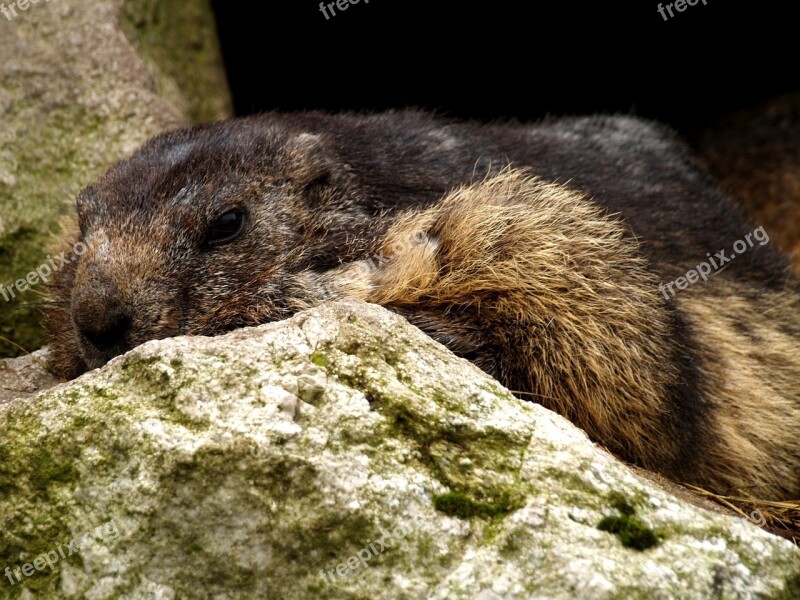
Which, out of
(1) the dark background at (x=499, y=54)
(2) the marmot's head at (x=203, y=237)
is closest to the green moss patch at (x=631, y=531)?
(2) the marmot's head at (x=203, y=237)

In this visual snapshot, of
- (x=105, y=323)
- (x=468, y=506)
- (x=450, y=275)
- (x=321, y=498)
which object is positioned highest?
(x=105, y=323)

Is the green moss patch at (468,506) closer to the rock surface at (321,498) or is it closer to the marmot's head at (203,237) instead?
the rock surface at (321,498)

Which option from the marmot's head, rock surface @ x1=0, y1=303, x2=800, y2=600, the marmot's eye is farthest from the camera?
the marmot's eye

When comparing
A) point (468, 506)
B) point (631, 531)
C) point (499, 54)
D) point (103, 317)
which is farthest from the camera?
point (499, 54)

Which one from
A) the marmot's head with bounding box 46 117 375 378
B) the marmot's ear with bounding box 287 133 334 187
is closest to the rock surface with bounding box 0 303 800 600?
the marmot's head with bounding box 46 117 375 378

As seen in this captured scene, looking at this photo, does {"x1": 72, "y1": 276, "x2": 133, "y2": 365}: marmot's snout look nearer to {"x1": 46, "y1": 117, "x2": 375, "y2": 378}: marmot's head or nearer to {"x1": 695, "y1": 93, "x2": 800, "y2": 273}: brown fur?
{"x1": 46, "y1": 117, "x2": 375, "y2": 378}: marmot's head

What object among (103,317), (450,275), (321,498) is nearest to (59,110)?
(103,317)

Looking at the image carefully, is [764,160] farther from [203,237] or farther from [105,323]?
[105,323]
